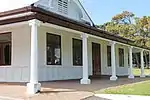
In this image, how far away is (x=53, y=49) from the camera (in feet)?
48.4

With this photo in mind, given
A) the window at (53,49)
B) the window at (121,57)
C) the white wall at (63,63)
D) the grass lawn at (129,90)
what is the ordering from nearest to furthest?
the grass lawn at (129,90) < the white wall at (63,63) < the window at (53,49) < the window at (121,57)

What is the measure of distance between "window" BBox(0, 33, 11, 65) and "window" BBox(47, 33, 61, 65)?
2.23m

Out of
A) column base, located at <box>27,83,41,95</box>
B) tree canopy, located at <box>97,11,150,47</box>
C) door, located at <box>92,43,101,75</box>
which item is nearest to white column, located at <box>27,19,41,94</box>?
column base, located at <box>27,83,41,95</box>

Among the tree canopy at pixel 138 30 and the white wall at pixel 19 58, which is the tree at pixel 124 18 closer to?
the tree canopy at pixel 138 30

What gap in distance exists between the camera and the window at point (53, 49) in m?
14.4

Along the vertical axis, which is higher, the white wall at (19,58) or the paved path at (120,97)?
the white wall at (19,58)

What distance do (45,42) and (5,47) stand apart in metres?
2.35

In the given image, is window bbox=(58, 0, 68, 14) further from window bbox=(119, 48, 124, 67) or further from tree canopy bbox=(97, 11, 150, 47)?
tree canopy bbox=(97, 11, 150, 47)

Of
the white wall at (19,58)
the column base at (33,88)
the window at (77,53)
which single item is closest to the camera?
the column base at (33,88)

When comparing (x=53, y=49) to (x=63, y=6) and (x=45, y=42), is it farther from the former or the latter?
(x=63, y=6)

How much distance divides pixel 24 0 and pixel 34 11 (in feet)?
19.1

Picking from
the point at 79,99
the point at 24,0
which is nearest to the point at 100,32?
the point at 24,0

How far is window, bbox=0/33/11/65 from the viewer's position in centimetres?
1404

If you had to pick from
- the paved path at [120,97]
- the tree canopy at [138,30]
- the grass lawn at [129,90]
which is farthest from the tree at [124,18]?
the paved path at [120,97]
